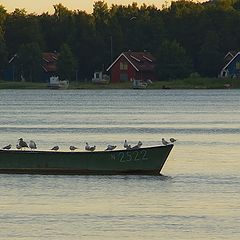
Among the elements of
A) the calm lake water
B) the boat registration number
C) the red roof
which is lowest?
the red roof

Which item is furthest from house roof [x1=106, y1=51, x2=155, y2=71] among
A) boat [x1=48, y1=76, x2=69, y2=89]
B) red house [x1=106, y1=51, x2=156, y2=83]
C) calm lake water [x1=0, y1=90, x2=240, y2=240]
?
calm lake water [x1=0, y1=90, x2=240, y2=240]

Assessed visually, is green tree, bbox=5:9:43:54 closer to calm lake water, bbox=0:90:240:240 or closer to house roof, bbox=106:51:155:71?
house roof, bbox=106:51:155:71

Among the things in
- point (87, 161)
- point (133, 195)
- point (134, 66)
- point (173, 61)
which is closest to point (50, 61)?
point (134, 66)

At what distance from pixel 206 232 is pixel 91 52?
124 m

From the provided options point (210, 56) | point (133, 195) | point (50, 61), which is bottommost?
point (50, 61)

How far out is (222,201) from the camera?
40.9 metres

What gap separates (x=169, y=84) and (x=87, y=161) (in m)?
109

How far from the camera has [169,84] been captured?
155 metres

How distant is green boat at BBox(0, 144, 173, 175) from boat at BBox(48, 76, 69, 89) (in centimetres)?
11474

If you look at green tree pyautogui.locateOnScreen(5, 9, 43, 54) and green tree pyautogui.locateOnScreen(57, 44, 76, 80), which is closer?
green tree pyautogui.locateOnScreen(57, 44, 76, 80)

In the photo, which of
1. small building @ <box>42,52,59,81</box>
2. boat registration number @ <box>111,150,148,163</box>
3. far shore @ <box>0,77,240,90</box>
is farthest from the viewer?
small building @ <box>42,52,59,81</box>

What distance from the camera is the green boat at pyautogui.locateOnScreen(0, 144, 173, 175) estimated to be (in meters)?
45.9

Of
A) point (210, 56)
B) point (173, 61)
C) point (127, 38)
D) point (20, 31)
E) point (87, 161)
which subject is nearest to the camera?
point (87, 161)

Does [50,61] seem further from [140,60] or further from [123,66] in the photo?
[140,60]
